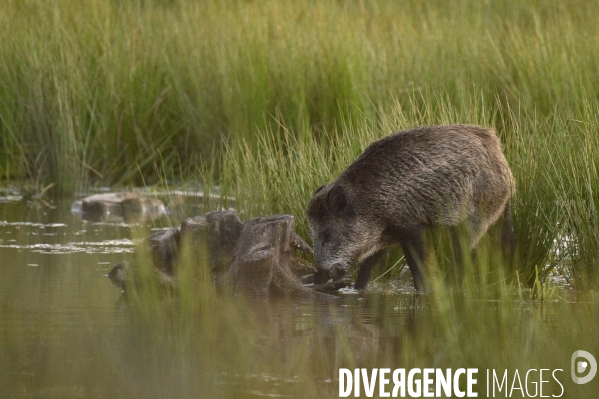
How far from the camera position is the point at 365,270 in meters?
6.83

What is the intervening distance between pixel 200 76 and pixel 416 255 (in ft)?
20.1

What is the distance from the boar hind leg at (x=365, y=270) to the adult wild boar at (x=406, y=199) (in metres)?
0.13

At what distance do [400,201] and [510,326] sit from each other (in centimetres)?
156

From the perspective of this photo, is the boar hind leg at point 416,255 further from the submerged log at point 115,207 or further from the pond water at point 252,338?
the submerged log at point 115,207

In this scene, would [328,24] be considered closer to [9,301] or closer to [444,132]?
[444,132]

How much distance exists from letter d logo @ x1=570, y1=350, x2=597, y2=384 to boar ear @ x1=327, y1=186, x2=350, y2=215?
7.81 feet

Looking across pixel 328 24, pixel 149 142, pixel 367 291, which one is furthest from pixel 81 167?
pixel 367 291

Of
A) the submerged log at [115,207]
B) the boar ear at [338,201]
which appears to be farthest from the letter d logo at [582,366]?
the submerged log at [115,207]

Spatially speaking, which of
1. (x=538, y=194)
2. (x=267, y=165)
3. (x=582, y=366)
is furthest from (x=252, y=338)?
(x=267, y=165)

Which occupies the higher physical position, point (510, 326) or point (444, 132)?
point (444, 132)

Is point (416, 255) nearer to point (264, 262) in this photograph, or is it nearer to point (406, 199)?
point (406, 199)

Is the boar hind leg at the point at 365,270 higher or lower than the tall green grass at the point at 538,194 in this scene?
lower

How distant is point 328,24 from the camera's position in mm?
12938

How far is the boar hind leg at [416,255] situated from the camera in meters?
6.57
